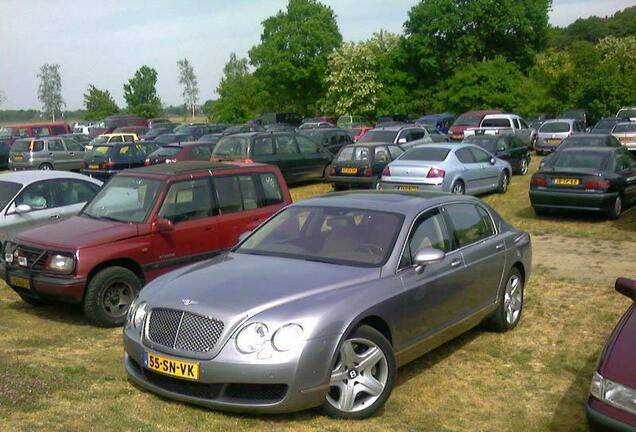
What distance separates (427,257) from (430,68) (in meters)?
51.9

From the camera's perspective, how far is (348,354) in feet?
17.4

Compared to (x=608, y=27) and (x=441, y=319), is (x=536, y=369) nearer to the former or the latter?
(x=441, y=319)

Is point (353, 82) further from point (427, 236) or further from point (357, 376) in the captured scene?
point (357, 376)

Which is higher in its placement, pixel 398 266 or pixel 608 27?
pixel 608 27

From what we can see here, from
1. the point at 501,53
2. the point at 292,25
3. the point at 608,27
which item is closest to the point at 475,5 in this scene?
the point at 501,53

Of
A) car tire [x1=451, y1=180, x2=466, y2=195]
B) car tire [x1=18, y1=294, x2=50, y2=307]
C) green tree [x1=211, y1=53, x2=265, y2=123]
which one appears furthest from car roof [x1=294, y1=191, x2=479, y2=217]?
green tree [x1=211, y1=53, x2=265, y2=123]

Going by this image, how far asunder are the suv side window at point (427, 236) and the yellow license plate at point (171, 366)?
1.99 metres

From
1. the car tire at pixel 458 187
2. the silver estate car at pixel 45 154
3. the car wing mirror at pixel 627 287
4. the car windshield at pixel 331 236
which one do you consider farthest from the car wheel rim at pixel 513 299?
the silver estate car at pixel 45 154

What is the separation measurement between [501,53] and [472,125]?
1066 inches

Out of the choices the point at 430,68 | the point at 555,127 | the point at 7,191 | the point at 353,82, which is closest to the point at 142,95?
the point at 353,82

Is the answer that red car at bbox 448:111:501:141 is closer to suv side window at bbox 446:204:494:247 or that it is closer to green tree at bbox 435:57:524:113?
green tree at bbox 435:57:524:113

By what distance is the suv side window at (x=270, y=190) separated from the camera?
10.3m

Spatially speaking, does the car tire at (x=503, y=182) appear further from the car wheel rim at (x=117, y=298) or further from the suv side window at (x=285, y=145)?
the car wheel rim at (x=117, y=298)

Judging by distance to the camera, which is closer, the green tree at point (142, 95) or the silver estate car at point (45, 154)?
the silver estate car at point (45, 154)
